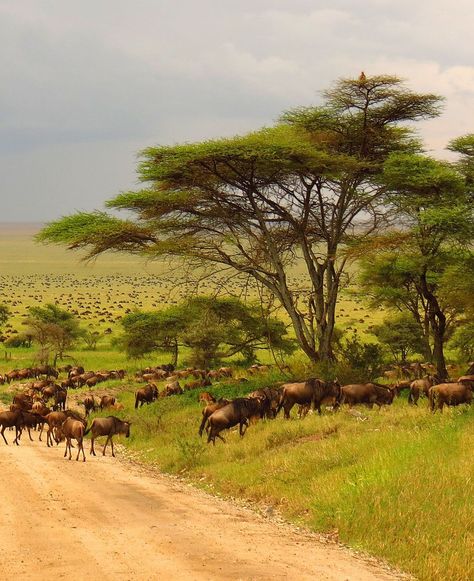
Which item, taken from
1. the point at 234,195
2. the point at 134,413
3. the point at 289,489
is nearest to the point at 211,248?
the point at 234,195

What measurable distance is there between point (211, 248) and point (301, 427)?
8930 mm

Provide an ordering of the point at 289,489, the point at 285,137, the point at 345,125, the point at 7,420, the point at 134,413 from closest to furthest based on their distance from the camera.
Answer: the point at 289,489 < the point at 7,420 < the point at 285,137 < the point at 134,413 < the point at 345,125

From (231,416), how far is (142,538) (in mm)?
6781

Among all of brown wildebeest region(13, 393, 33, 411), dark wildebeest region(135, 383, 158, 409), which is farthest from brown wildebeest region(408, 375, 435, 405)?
brown wildebeest region(13, 393, 33, 411)

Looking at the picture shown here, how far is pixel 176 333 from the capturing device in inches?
1448

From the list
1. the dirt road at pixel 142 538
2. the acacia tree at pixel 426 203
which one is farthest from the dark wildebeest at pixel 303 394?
the acacia tree at pixel 426 203

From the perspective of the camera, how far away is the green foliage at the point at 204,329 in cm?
3391

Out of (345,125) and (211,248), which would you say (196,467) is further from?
(345,125)

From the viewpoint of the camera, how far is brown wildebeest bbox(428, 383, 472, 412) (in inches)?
602

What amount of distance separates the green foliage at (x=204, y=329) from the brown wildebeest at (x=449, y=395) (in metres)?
17.5

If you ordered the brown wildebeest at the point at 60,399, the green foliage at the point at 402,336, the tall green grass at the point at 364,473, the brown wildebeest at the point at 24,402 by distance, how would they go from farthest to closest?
the green foliage at the point at 402,336
the brown wildebeest at the point at 60,399
the brown wildebeest at the point at 24,402
the tall green grass at the point at 364,473

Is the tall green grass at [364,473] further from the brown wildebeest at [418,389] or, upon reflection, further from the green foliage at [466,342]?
the green foliage at [466,342]

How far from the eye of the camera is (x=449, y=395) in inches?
603

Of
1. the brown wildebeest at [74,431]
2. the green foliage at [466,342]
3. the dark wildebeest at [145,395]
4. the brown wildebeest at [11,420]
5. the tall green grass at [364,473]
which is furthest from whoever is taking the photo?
the green foliage at [466,342]
